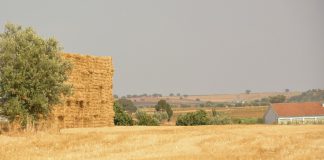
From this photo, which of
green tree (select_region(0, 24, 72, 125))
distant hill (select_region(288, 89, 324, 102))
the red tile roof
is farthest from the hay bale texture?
distant hill (select_region(288, 89, 324, 102))

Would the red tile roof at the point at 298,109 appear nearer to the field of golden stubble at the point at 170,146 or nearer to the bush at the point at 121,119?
the bush at the point at 121,119

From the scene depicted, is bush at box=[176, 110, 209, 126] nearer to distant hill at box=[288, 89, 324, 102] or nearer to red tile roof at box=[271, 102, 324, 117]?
red tile roof at box=[271, 102, 324, 117]

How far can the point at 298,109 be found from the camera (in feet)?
287

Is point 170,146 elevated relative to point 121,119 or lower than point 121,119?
lower

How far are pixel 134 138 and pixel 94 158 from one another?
16.3 ft

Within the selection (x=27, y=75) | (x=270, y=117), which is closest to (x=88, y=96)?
(x=27, y=75)

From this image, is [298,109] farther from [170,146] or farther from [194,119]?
[170,146]

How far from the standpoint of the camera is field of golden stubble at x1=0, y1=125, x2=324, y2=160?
58.4 feet

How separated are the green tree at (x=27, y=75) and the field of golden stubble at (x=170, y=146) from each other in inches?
165

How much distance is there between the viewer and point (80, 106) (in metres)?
36.5

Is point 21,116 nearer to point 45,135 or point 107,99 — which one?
point 45,135

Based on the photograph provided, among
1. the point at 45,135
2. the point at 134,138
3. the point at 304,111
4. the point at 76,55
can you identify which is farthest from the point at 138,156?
the point at 304,111

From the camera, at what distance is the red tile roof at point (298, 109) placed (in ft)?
281

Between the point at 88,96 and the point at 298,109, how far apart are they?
57560 mm
